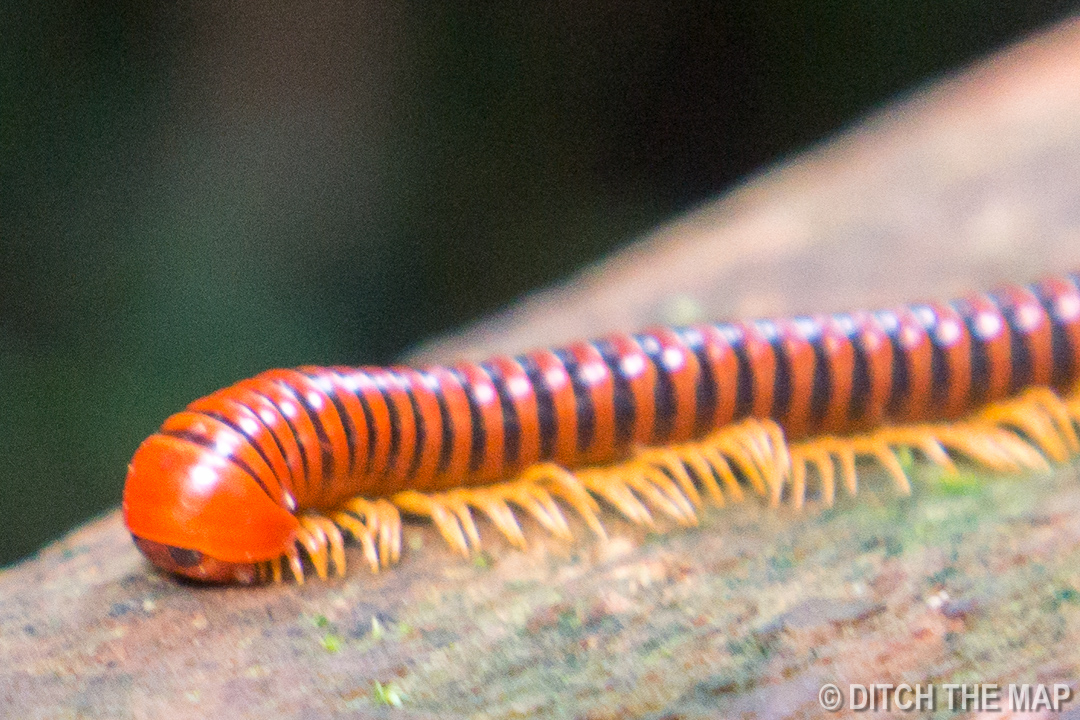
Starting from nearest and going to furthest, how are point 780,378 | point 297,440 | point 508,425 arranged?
point 297,440 → point 508,425 → point 780,378

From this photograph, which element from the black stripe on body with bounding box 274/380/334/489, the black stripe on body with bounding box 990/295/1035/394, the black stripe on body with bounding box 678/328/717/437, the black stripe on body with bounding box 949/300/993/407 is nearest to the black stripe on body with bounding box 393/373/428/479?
the black stripe on body with bounding box 274/380/334/489

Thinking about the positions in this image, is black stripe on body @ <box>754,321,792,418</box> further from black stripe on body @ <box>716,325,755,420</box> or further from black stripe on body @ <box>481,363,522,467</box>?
black stripe on body @ <box>481,363,522,467</box>

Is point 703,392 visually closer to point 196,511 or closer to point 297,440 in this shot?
point 297,440

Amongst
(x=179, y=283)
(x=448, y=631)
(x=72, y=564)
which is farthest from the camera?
(x=179, y=283)

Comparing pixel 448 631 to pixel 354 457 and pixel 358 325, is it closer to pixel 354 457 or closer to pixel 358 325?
pixel 354 457

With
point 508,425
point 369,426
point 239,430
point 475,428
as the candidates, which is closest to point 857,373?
point 508,425

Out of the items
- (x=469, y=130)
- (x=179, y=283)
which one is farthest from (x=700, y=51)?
(x=179, y=283)

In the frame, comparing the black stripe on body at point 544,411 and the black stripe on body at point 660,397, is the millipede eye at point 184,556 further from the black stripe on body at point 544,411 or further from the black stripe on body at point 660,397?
the black stripe on body at point 660,397
